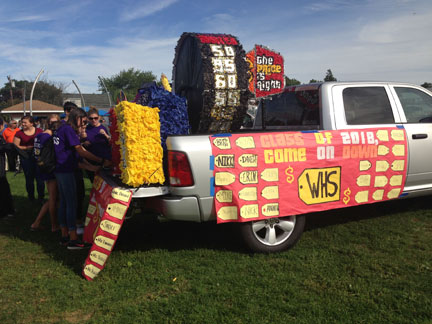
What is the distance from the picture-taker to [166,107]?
148 inches

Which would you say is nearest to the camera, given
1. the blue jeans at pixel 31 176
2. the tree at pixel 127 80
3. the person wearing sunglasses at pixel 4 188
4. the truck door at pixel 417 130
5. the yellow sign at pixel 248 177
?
the yellow sign at pixel 248 177

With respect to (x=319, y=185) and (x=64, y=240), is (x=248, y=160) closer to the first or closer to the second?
(x=319, y=185)

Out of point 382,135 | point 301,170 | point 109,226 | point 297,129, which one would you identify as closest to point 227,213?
point 301,170

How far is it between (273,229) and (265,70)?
78.9 inches

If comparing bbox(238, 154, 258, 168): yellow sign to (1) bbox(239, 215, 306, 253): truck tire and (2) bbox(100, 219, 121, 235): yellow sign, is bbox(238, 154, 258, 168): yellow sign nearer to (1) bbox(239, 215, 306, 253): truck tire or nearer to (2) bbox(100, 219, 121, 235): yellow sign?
(1) bbox(239, 215, 306, 253): truck tire

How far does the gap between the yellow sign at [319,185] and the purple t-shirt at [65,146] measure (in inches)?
97.9

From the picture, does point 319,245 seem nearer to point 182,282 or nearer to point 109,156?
point 182,282

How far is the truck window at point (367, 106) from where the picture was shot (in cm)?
430

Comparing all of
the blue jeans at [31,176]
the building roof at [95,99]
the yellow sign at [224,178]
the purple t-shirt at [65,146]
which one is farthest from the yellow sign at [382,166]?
the building roof at [95,99]

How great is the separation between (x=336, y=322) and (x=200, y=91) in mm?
2682

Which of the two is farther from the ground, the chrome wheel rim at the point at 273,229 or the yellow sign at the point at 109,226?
the yellow sign at the point at 109,226

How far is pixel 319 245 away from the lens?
13.7 feet

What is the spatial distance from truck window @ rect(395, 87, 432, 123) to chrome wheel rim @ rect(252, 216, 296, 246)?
7.00 feet

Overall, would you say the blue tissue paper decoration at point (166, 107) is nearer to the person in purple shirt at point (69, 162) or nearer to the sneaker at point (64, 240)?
the person in purple shirt at point (69, 162)
